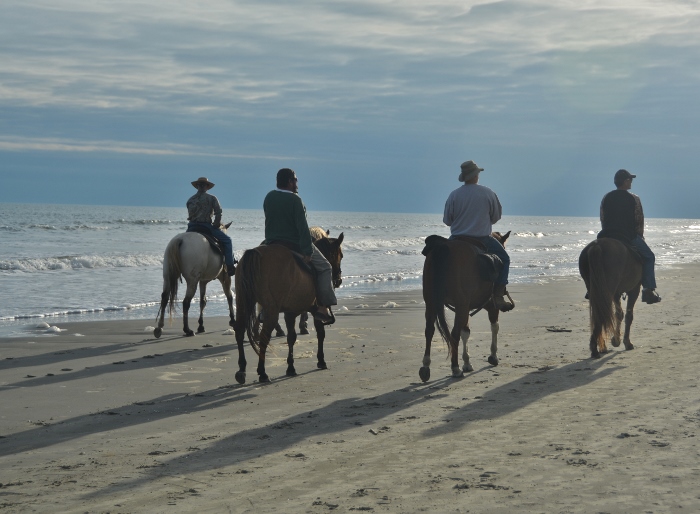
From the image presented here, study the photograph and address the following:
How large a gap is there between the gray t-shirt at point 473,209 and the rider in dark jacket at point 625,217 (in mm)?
2141

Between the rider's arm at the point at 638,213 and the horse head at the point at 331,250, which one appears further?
the rider's arm at the point at 638,213

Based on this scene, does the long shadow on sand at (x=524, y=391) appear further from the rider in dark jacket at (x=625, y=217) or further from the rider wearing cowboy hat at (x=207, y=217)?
the rider wearing cowboy hat at (x=207, y=217)

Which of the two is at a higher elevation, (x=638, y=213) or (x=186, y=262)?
(x=638, y=213)

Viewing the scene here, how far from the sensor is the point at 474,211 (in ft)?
29.6

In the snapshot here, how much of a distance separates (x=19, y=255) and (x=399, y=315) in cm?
2404

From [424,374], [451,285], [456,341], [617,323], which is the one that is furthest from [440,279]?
[617,323]

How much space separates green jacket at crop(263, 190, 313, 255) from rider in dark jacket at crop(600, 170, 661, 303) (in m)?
4.04

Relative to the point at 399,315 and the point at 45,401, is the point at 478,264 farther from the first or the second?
the point at 399,315

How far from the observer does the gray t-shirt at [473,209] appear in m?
9.01

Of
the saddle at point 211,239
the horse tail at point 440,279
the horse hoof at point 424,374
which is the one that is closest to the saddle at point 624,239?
the horse tail at point 440,279

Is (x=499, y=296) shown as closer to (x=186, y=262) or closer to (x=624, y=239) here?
(x=624, y=239)

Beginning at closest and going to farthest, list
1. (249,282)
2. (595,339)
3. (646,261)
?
1. (249,282)
2. (595,339)
3. (646,261)

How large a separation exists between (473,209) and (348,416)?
3202 mm

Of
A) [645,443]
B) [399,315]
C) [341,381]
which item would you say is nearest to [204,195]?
[399,315]
